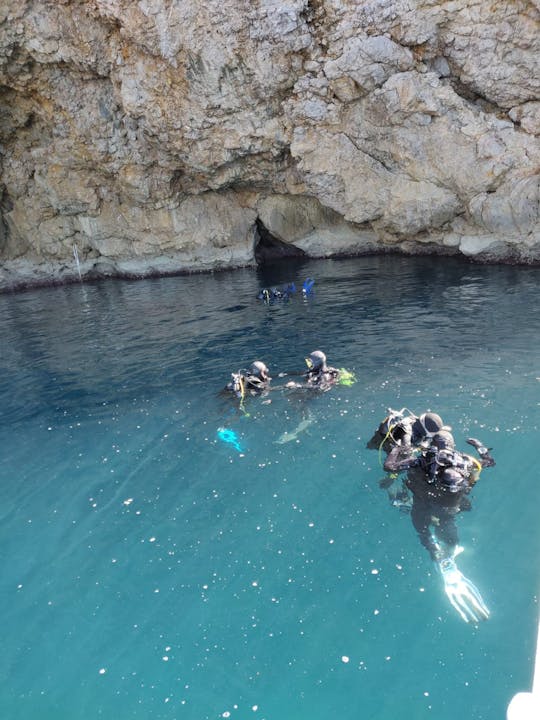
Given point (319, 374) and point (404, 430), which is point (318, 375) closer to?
point (319, 374)

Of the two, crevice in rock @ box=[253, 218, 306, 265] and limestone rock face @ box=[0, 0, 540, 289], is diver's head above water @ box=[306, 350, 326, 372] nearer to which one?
limestone rock face @ box=[0, 0, 540, 289]

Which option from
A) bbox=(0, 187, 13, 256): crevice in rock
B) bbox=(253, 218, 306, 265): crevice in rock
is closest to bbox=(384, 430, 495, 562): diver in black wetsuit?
bbox=(253, 218, 306, 265): crevice in rock

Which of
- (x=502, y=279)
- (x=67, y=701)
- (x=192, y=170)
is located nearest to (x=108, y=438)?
(x=67, y=701)

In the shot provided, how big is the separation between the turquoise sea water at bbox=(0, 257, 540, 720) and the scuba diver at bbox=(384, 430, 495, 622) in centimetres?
19

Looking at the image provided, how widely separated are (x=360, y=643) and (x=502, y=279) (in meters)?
16.6

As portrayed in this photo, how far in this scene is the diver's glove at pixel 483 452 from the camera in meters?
7.66

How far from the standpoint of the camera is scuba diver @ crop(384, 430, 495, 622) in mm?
6453

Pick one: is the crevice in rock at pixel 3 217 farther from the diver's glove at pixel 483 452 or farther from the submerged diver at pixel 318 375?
the diver's glove at pixel 483 452

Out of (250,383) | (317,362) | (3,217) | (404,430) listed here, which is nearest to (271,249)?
(3,217)

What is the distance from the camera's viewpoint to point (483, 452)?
7.68 meters

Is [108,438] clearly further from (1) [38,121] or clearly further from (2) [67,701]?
(1) [38,121]

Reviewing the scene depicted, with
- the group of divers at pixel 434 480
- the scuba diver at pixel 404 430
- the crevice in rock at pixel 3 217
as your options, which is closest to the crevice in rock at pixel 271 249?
the crevice in rock at pixel 3 217

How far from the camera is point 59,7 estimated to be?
69.3 ft

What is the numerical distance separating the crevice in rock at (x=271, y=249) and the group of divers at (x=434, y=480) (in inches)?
869
